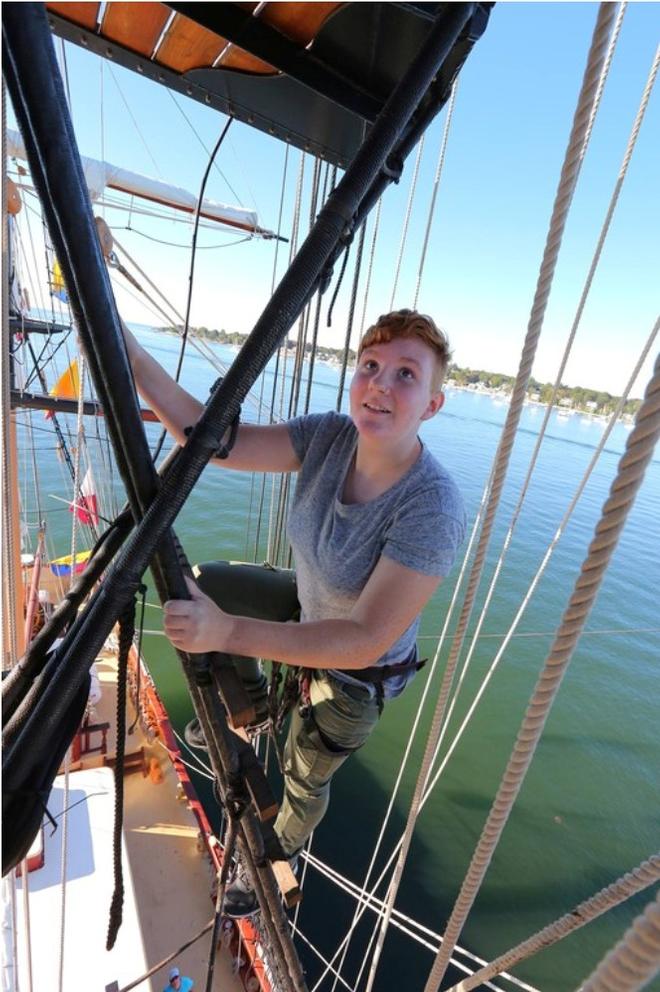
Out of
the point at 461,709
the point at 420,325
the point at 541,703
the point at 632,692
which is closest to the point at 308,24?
the point at 420,325

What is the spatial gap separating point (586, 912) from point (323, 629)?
0.62m

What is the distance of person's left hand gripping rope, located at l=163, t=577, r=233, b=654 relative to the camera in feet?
2.71

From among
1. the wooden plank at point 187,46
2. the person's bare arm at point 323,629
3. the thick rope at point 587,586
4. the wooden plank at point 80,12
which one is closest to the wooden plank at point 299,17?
the wooden plank at point 187,46

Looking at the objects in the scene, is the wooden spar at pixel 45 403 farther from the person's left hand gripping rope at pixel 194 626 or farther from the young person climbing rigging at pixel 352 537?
the person's left hand gripping rope at pixel 194 626

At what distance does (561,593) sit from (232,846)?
1218 centimetres

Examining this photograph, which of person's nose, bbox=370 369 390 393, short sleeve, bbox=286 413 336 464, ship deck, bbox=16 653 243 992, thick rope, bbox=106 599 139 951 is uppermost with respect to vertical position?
person's nose, bbox=370 369 390 393

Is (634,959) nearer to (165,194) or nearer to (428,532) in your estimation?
(428,532)

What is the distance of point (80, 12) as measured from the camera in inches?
42.3

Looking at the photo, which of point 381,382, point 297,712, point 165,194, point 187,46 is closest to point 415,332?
point 381,382

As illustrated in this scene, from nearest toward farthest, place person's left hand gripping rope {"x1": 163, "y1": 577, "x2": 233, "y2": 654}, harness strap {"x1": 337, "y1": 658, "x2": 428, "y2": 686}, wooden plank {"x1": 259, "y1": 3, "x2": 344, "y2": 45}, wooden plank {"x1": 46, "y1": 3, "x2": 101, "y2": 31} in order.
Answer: person's left hand gripping rope {"x1": 163, "y1": 577, "x2": 233, "y2": 654} → wooden plank {"x1": 259, "y1": 3, "x2": 344, "y2": 45} → wooden plank {"x1": 46, "y1": 3, "x2": 101, "y2": 31} → harness strap {"x1": 337, "y1": 658, "x2": 428, "y2": 686}

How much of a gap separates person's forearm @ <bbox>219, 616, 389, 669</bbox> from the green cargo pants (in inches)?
21.0

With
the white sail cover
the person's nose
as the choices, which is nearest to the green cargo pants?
the person's nose

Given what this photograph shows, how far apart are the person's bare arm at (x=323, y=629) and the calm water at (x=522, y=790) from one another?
3.62 meters

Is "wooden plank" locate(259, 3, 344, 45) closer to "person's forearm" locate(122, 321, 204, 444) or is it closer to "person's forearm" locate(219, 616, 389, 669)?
"person's forearm" locate(122, 321, 204, 444)
